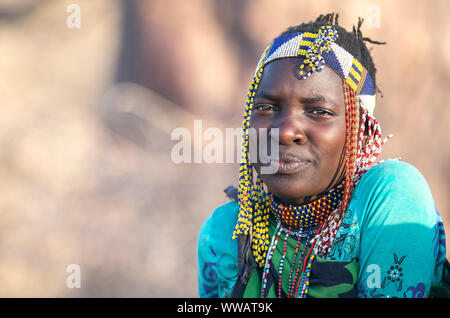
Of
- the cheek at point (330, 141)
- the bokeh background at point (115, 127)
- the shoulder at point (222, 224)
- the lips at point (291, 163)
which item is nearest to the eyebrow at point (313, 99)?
the cheek at point (330, 141)

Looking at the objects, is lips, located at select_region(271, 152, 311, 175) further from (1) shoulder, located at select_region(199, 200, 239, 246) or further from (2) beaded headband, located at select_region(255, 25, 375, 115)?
(1) shoulder, located at select_region(199, 200, 239, 246)

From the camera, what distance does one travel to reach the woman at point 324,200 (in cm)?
155

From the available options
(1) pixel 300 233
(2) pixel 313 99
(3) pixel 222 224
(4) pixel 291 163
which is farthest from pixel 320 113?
(3) pixel 222 224

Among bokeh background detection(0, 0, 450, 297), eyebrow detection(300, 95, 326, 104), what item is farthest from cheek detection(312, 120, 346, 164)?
bokeh background detection(0, 0, 450, 297)

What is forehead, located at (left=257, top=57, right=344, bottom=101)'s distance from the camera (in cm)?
179

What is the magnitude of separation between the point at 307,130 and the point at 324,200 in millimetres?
308

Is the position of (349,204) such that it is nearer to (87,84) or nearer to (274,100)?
(274,100)

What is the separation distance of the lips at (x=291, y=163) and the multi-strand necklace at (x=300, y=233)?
0.18 meters

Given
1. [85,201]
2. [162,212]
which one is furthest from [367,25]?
[85,201]

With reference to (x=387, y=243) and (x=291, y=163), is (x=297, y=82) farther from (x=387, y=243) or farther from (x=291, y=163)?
(x=387, y=243)

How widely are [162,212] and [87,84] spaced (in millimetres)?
1663

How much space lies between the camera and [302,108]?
70.7 inches

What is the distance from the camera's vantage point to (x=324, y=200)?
184 cm

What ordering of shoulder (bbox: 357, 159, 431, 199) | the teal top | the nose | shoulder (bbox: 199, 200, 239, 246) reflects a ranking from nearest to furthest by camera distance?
the teal top < shoulder (bbox: 357, 159, 431, 199) < the nose < shoulder (bbox: 199, 200, 239, 246)
